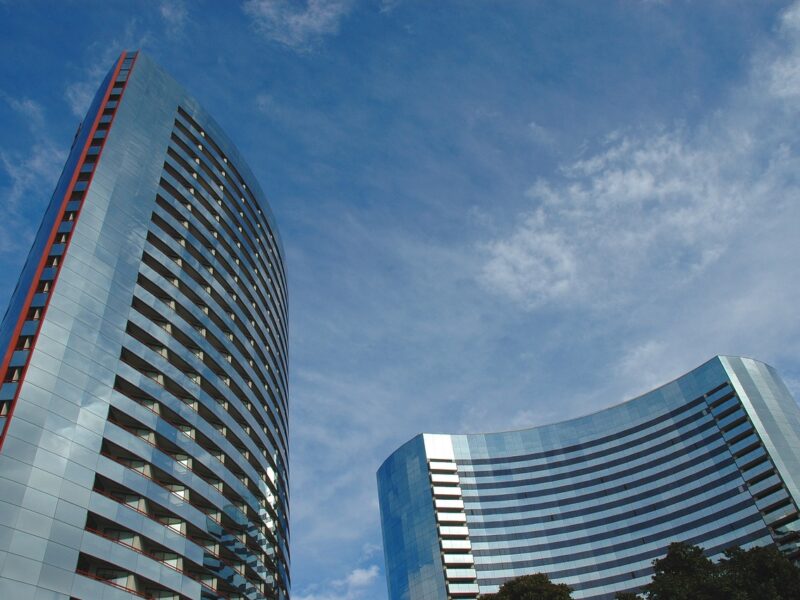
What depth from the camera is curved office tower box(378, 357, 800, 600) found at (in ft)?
381

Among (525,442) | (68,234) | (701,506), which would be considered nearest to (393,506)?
(525,442)

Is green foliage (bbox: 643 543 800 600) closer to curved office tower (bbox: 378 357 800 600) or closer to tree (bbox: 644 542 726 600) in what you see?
tree (bbox: 644 542 726 600)

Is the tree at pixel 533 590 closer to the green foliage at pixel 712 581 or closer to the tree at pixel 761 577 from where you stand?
the green foliage at pixel 712 581

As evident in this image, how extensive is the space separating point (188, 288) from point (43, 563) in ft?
99.2

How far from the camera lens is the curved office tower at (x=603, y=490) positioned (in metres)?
116

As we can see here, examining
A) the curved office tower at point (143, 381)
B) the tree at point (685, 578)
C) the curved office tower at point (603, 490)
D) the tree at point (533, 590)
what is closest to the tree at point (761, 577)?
the tree at point (685, 578)

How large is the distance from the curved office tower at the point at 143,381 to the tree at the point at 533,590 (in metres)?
21.2

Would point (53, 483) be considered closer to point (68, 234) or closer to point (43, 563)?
point (43, 563)

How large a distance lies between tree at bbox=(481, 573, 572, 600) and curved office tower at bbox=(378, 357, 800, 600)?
63806 millimetres

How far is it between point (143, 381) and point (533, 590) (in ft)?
117

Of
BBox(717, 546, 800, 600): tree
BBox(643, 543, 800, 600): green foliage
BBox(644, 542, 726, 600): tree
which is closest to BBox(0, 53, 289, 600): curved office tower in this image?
BBox(644, 542, 726, 600): tree

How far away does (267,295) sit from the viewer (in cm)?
8281

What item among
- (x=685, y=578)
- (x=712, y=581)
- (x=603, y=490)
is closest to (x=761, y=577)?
(x=712, y=581)

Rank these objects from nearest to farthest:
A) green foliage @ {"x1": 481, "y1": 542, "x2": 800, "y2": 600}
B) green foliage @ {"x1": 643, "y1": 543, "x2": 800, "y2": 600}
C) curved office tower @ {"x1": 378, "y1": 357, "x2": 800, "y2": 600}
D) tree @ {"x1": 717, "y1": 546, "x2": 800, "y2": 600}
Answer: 1. tree @ {"x1": 717, "y1": 546, "x2": 800, "y2": 600}
2. green foliage @ {"x1": 643, "y1": 543, "x2": 800, "y2": 600}
3. green foliage @ {"x1": 481, "y1": 542, "x2": 800, "y2": 600}
4. curved office tower @ {"x1": 378, "y1": 357, "x2": 800, "y2": 600}
